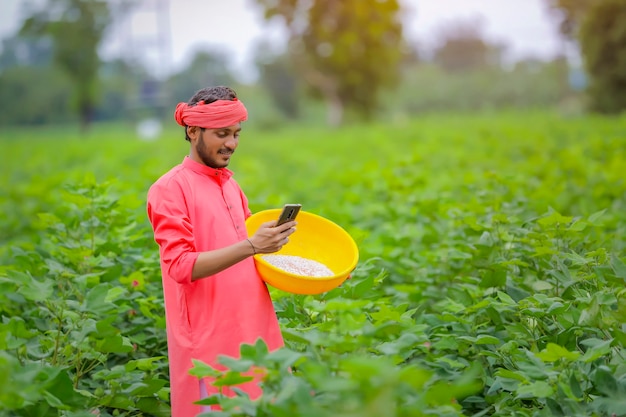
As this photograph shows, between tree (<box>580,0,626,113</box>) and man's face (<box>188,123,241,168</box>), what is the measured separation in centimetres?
1872

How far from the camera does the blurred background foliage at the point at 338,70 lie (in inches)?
844

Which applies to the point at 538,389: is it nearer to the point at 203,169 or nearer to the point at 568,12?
the point at 203,169

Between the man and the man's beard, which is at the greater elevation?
the man's beard

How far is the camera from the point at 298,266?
8.38ft

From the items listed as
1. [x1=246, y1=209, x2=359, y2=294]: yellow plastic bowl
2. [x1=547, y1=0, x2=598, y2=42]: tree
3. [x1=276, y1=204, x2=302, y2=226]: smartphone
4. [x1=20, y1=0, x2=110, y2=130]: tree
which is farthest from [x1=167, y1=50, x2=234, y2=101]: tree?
[x1=276, y1=204, x2=302, y2=226]: smartphone

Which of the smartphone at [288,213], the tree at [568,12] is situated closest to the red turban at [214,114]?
the smartphone at [288,213]

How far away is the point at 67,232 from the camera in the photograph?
3.77 m

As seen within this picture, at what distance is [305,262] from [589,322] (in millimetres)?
933

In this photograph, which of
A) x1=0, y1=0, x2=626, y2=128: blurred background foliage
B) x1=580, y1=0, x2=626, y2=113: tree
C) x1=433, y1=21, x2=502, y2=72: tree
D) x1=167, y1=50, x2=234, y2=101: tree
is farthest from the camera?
x1=433, y1=21, x2=502, y2=72: tree

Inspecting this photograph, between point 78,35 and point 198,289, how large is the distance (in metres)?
42.2

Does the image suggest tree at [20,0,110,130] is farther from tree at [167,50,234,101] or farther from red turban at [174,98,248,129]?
red turban at [174,98,248,129]

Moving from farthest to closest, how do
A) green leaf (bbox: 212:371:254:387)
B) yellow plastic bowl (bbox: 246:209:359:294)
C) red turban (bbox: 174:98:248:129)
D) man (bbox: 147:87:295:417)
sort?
yellow plastic bowl (bbox: 246:209:359:294), red turban (bbox: 174:98:248:129), man (bbox: 147:87:295:417), green leaf (bbox: 212:371:254:387)

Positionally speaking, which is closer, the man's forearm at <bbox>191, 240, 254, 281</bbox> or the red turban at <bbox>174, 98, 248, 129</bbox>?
the man's forearm at <bbox>191, 240, 254, 281</bbox>

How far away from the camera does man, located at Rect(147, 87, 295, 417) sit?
2299mm
